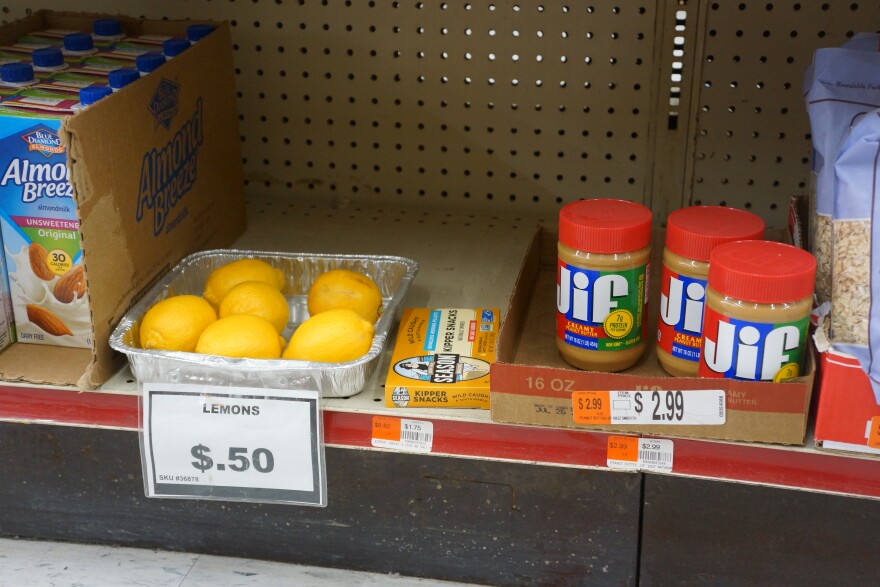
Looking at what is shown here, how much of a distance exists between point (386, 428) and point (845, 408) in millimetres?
542

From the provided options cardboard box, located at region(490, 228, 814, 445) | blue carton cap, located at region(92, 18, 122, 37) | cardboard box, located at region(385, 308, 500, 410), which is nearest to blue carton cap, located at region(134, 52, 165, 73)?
blue carton cap, located at region(92, 18, 122, 37)

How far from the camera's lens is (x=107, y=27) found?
160 centimetres

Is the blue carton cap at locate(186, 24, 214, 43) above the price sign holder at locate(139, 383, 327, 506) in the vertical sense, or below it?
above

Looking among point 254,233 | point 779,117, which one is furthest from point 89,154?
point 779,117

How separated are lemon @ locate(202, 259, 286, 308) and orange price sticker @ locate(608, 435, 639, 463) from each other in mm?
557

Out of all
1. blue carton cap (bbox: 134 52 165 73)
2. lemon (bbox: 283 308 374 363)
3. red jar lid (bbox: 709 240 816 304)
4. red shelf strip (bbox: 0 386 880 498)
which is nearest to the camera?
red jar lid (bbox: 709 240 816 304)

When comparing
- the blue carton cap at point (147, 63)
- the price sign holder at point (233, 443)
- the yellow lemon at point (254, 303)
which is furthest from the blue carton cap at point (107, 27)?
the price sign holder at point (233, 443)

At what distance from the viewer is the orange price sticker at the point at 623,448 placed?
3.90 feet

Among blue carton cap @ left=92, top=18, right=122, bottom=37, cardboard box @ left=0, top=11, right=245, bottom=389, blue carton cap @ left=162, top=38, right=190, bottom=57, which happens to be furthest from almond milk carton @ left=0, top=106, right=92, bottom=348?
blue carton cap @ left=92, top=18, right=122, bottom=37

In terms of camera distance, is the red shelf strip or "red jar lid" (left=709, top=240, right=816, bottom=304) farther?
the red shelf strip

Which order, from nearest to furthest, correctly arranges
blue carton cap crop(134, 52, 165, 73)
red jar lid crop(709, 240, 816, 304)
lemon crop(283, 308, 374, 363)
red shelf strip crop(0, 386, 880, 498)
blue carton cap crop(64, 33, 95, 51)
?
red jar lid crop(709, 240, 816, 304)
red shelf strip crop(0, 386, 880, 498)
lemon crop(283, 308, 374, 363)
blue carton cap crop(134, 52, 165, 73)
blue carton cap crop(64, 33, 95, 51)

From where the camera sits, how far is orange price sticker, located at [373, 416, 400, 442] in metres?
1.24

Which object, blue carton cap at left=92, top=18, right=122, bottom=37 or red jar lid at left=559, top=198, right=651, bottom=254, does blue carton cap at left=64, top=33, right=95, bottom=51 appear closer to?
blue carton cap at left=92, top=18, right=122, bottom=37

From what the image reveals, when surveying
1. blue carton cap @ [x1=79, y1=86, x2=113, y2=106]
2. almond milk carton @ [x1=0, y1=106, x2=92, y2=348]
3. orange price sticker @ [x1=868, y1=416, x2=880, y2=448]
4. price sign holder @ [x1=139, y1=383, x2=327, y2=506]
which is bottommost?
price sign holder @ [x1=139, y1=383, x2=327, y2=506]
